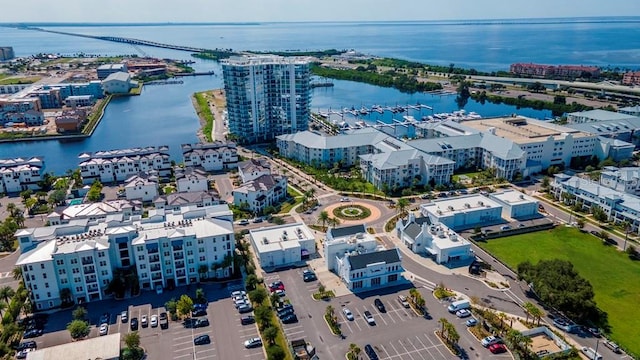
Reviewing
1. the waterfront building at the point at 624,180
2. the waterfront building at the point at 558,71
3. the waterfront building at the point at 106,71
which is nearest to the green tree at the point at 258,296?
the waterfront building at the point at 624,180

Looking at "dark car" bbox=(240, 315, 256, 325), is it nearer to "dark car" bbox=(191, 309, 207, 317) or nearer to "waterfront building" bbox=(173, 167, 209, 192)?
"dark car" bbox=(191, 309, 207, 317)

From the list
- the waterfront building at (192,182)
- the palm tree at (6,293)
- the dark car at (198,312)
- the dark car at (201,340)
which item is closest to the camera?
the dark car at (201,340)

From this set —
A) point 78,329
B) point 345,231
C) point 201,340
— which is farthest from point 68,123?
point 201,340

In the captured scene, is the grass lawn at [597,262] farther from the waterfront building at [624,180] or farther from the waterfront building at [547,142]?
the waterfront building at [547,142]

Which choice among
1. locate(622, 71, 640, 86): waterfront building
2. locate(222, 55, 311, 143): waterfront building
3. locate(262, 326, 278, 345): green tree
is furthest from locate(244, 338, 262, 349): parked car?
locate(622, 71, 640, 86): waterfront building

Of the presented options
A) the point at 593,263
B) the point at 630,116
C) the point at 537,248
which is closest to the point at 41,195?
the point at 537,248
